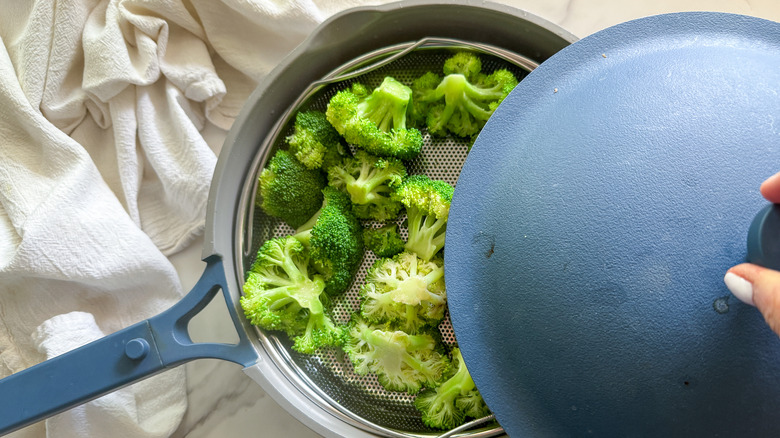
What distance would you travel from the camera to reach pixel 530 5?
1.31 m

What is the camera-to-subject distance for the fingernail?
0.53 metres

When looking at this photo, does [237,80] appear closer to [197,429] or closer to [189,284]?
[189,284]

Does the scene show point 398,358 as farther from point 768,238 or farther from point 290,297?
point 768,238

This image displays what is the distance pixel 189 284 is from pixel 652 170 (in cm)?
103

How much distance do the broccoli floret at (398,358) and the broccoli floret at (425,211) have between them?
0.16m

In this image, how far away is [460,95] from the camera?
1044 millimetres

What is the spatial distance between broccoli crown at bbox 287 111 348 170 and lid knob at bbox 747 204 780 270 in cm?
74

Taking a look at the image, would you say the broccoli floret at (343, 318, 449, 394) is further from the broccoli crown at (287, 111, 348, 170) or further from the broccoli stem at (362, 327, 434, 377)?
the broccoli crown at (287, 111, 348, 170)

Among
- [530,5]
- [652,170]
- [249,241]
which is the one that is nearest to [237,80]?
[249,241]

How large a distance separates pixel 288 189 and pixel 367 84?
0.94 feet

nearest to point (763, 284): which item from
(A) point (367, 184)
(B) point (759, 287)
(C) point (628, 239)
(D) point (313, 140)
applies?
(B) point (759, 287)

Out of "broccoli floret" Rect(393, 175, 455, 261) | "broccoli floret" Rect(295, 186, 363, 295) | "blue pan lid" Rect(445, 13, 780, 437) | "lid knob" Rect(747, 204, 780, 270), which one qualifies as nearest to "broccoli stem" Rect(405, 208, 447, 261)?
"broccoli floret" Rect(393, 175, 455, 261)

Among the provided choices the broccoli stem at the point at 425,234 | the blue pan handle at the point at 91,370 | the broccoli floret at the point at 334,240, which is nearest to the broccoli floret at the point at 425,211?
the broccoli stem at the point at 425,234

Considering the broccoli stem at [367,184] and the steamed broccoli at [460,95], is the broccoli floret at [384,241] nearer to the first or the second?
the broccoli stem at [367,184]
